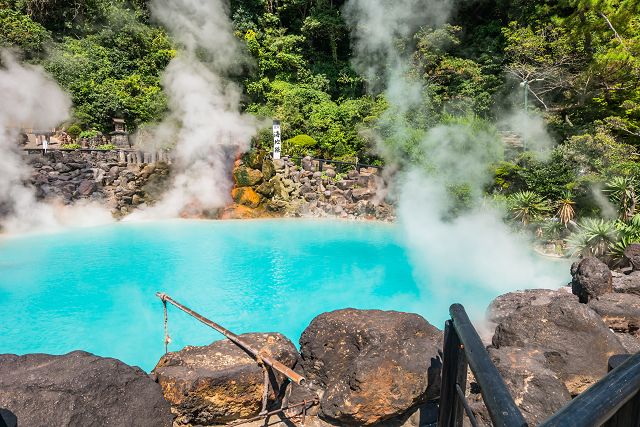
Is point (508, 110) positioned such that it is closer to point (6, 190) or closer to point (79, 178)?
point (79, 178)

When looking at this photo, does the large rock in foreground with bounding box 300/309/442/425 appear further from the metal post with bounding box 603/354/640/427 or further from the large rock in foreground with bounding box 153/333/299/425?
the metal post with bounding box 603/354/640/427

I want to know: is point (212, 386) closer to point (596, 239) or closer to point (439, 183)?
point (596, 239)

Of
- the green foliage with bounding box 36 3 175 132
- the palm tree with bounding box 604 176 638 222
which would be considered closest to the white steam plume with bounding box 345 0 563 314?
the palm tree with bounding box 604 176 638 222

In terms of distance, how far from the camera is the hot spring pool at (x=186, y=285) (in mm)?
7324

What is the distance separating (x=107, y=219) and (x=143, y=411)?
13.2 m

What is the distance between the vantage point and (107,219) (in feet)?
50.3

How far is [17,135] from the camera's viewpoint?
15.1 meters

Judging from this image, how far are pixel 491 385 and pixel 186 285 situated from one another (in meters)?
9.04

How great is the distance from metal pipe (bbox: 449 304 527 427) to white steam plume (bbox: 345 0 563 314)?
8.04 metres

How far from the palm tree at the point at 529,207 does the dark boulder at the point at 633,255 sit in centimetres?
327

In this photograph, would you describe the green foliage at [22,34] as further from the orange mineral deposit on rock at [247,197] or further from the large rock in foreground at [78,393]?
the large rock in foreground at [78,393]

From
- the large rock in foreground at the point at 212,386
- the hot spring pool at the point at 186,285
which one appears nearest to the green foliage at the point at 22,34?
the hot spring pool at the point at 186,285

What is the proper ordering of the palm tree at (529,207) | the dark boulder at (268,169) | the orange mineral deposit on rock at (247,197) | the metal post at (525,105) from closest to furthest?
1. the palm tree at (529,207)
2. the metal post at (525,105)
3. the orange mineral deposit on rock at (247,197)
4. the dark boulder at (268,169)

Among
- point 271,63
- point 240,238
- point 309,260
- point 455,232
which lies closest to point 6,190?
point 240,238
